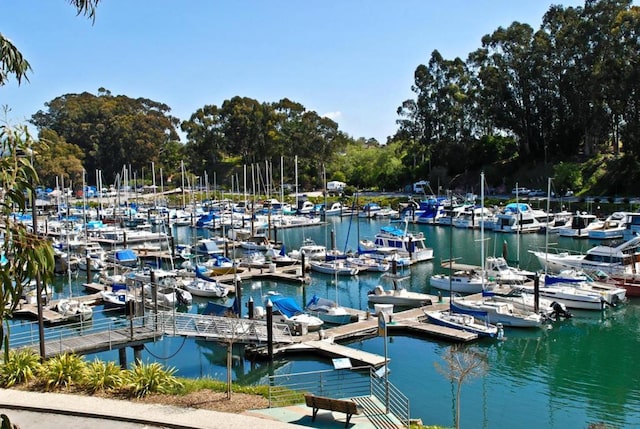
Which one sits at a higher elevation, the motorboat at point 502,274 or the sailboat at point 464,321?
the motorboat at point 502,274

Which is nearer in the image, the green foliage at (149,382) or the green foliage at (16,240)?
the green foliage at (16,240)

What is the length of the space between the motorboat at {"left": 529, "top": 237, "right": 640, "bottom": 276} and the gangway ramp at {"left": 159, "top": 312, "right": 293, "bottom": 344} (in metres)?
23.6

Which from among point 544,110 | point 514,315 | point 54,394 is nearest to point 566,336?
point 514,315

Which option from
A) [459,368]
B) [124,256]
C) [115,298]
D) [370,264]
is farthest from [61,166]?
[459,368]

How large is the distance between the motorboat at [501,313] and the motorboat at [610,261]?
11383mm

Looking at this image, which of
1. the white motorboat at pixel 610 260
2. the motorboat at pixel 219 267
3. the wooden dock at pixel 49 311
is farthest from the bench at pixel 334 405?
the motorboat at pixel 219 267

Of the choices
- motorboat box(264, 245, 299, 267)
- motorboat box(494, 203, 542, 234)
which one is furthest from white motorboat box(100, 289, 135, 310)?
motorboat box(494, 203, 542, 234)

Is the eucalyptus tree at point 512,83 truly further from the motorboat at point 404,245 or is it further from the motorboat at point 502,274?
the motorboat at point 502,274

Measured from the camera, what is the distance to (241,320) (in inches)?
1259

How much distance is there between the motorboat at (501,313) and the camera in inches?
1377

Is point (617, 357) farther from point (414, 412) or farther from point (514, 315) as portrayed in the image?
point (414, 412)

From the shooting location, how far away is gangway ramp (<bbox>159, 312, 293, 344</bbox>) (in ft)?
96.6

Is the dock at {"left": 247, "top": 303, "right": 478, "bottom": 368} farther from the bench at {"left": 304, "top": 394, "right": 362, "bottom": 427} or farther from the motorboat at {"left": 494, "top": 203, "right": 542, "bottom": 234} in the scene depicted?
the motorboat at {"left": 494, "top": 203, "right": 542, "bottom": 234}

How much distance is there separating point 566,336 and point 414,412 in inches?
553
